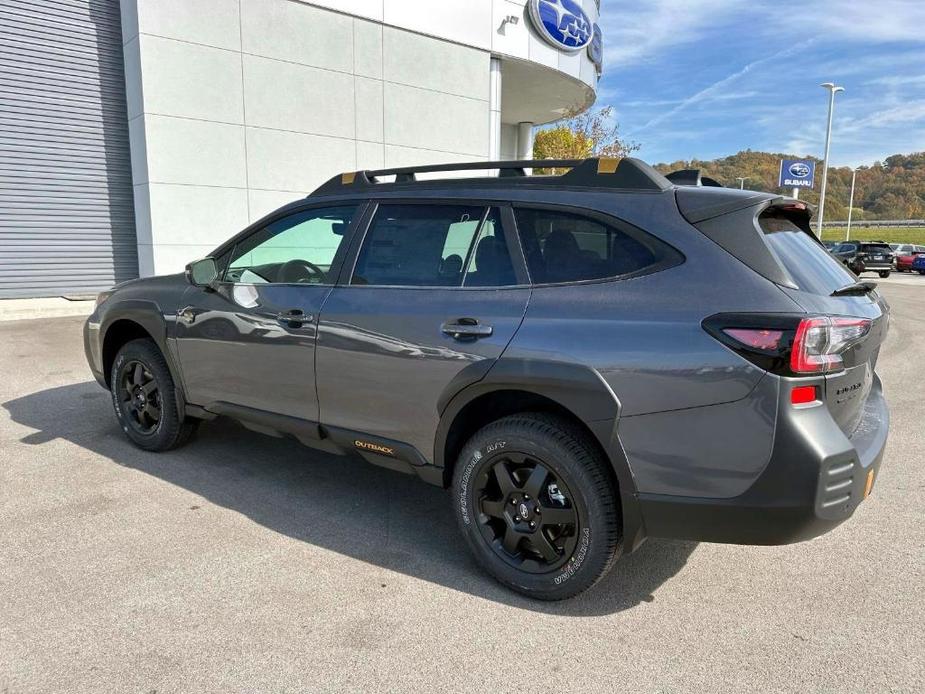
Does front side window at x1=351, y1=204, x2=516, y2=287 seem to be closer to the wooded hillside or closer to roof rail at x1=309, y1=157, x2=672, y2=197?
roof rail at x1=309, y1=157, x2=672, y2=197

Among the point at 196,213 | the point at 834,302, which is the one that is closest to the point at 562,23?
the point at 196,213

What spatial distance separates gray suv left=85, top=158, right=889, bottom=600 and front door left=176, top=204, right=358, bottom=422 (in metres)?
0.02

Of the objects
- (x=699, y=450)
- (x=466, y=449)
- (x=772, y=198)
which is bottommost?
(x=466, y=449)

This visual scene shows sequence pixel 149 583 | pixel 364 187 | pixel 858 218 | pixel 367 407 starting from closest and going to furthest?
pixel 149 583, pixel 367 407, pixel 364 187, pixel 858 218

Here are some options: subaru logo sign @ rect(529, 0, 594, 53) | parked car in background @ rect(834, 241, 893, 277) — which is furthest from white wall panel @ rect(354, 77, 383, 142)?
parked car in background @ rect(834, 241, 893, 277)

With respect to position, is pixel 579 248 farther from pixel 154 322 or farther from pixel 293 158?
pixel 293 158

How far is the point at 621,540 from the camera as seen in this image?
270 centimetres

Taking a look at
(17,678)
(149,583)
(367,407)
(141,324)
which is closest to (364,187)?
(367,407)

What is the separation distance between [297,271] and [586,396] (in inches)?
79.0

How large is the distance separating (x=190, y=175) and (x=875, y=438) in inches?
459

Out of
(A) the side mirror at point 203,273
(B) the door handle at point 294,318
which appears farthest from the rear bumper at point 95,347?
(B) the door handle at point 294,318

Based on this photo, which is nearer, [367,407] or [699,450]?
[699,450]

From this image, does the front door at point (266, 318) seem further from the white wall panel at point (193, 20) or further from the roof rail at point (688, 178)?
the white wall panel at point (193, 20)

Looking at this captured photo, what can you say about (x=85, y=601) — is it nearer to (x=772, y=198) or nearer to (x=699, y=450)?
(x=699, y=450)
